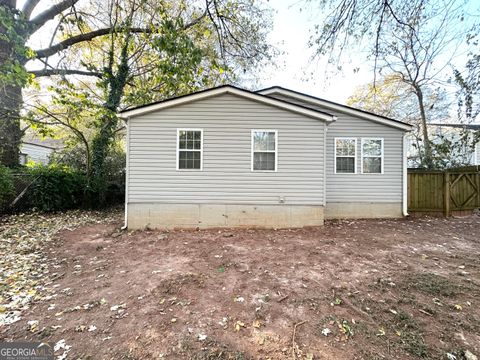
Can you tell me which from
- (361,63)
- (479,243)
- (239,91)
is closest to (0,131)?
(239,91)

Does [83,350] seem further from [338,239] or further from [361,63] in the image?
[361,63]

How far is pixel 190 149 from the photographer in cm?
699

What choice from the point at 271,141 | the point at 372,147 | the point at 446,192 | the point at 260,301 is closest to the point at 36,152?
the point at 271,141

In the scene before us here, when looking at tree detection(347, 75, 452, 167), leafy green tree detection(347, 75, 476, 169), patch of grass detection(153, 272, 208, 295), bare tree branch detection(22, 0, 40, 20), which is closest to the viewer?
patch of grass detection(153, 272, 208, 295)

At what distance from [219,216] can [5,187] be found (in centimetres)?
753

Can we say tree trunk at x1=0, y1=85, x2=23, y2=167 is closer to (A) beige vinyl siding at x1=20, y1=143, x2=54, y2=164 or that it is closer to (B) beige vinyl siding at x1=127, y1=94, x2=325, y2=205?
(B) beige vinyl siding at x1=127, y1=94, x2=325, y2=205

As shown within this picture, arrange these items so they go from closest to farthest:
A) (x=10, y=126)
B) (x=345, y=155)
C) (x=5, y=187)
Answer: (x=5, y=187)
(x=345, y=155)
(x=10, y=126)

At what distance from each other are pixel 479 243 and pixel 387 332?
532 centimetres

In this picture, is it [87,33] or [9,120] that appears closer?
[9,120]

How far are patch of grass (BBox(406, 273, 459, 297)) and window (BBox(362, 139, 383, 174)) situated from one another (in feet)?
16.5

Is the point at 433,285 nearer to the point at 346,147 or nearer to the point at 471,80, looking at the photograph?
the point at 471,80

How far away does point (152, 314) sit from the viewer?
2.88 meters

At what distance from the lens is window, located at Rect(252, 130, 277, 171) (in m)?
7.07

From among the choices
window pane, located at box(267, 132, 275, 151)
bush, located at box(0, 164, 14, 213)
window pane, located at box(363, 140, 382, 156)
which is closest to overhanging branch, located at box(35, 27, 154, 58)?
bush, located at box(0, 164, 14, 213)
